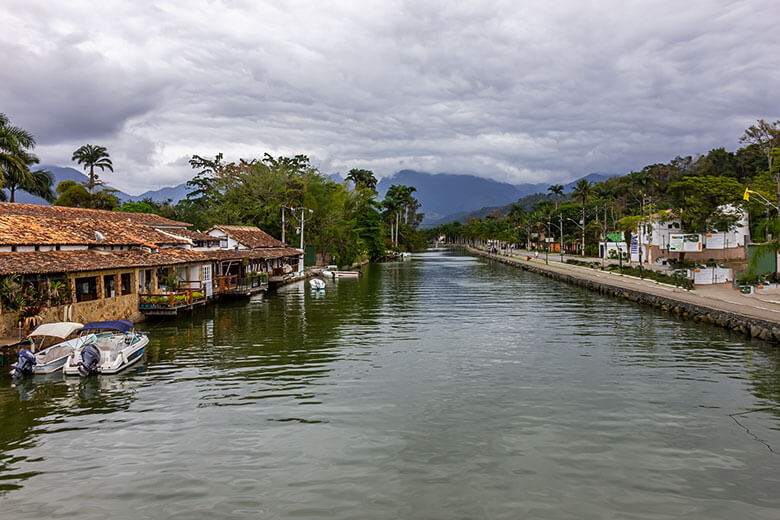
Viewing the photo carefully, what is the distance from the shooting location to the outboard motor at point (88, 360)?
1962 cm

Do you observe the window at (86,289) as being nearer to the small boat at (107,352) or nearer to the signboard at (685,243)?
the small boat at (107,352)

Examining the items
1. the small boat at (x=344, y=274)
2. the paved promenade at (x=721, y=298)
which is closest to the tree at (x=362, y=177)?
the small boat at (x=344, y=274)

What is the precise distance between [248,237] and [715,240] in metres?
53.5

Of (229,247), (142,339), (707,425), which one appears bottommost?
(707,425)

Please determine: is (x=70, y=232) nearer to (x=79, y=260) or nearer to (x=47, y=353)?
(x=79, y=260)

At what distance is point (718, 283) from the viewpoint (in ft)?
146

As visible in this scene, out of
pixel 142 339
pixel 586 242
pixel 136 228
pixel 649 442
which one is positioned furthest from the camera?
pixel 586 242

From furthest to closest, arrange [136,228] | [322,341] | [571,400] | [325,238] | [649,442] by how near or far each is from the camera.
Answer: [325,238] < [136,228] < [322,341] < [571,400] < [649,442]

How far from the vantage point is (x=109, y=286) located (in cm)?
2927

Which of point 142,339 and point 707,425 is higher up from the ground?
point 142,339

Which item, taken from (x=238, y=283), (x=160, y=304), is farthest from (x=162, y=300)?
(x=238, y=283)

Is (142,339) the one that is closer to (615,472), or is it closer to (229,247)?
(615,472)

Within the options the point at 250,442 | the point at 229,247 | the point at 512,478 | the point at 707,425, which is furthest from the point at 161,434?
the point at 229,247

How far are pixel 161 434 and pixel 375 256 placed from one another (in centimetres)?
10204
